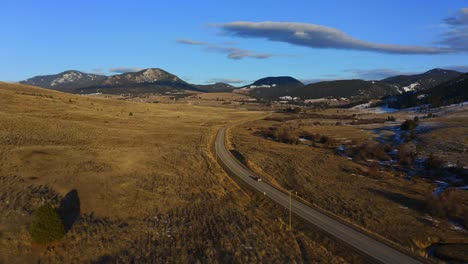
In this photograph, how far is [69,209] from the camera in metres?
29.0

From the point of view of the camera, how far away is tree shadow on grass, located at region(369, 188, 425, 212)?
116ft

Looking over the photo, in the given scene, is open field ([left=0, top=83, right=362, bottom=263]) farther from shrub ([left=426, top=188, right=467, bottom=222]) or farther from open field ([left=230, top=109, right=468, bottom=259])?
shrub ([left=426, top=188, right=467, bottom=222])

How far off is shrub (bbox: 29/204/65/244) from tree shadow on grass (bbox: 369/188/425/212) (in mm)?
30268

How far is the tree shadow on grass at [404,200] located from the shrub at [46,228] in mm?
30268

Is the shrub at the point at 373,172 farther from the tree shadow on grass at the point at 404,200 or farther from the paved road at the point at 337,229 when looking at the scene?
the paved road at the point at 337,229

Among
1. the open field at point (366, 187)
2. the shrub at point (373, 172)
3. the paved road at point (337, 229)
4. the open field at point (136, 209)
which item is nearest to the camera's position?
the open field at point (136, 209)

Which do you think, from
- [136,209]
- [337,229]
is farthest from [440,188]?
[136,209]

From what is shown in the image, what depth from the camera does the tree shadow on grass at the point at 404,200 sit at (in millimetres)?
35375

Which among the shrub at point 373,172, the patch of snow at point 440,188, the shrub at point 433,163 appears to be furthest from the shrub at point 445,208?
the shrub at point 433,163

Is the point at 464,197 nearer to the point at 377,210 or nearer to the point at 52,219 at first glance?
the point at 377,210

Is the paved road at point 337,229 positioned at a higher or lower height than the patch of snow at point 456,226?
higher

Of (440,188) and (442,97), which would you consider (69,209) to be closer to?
(440,188)

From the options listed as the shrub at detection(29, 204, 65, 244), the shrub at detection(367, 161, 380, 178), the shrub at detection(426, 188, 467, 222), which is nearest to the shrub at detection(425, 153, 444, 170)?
the shrub at detection(367, 161, 380, 178)

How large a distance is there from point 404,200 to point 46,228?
32080 millimetres
